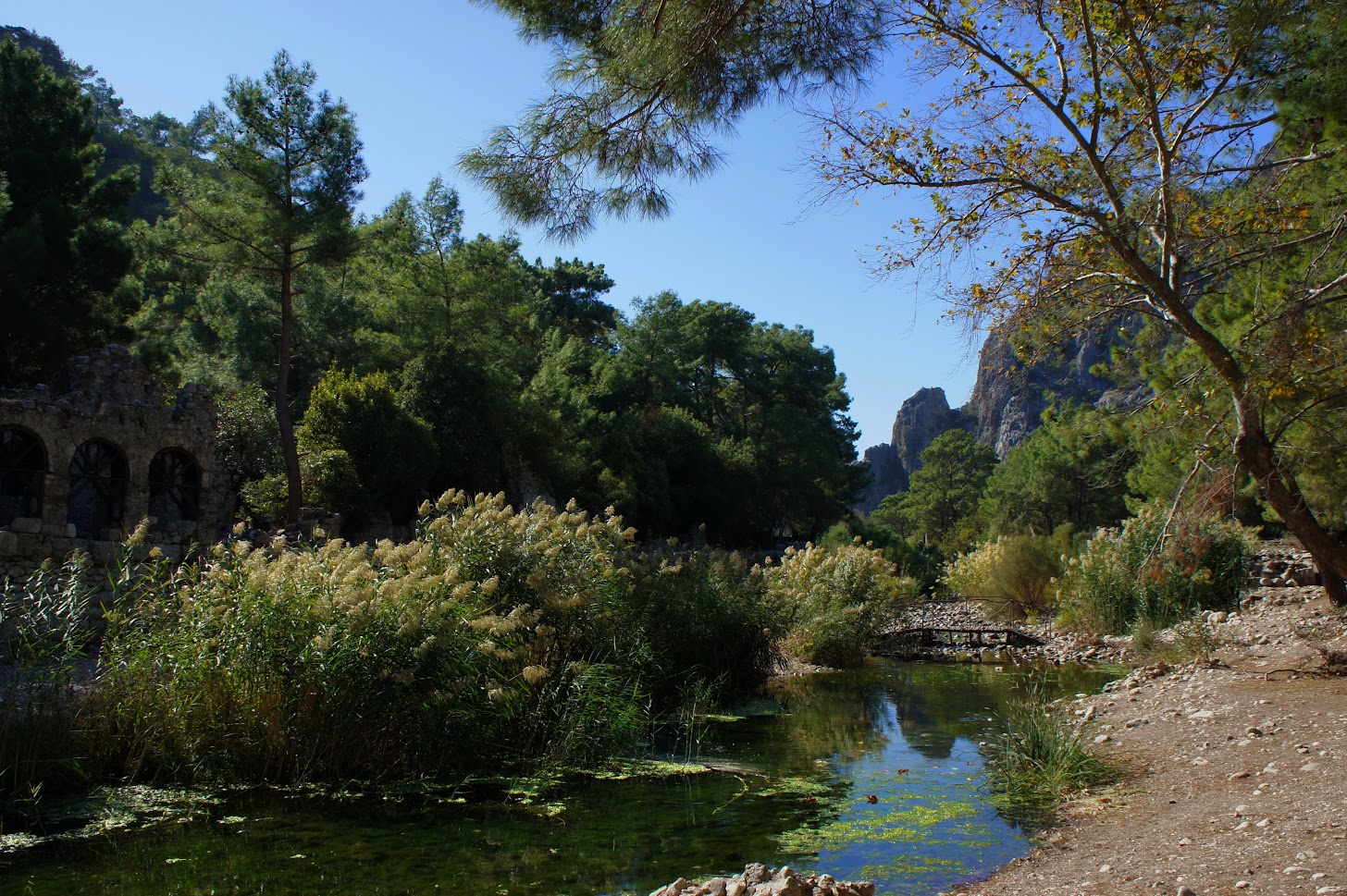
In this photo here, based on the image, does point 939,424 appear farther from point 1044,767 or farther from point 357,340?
point 1044,767

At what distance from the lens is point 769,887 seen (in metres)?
3.98

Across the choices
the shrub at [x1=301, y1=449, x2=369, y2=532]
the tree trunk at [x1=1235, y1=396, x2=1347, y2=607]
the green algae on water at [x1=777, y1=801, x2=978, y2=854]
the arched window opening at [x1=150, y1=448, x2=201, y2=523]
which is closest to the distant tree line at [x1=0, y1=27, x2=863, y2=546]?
the shrub at [x1=301, y1=449, x2=369, y2=532]

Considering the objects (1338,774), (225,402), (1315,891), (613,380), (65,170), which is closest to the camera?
(1315,891)

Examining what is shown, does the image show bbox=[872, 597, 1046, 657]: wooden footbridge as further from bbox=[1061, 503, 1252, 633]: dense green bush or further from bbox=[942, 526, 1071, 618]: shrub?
bbox=[942, 526, 1071, 618]: shrub

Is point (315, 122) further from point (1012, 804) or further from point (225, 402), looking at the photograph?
point (1012, 804)

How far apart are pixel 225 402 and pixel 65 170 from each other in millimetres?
6660

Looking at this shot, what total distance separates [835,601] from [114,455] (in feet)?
50.3

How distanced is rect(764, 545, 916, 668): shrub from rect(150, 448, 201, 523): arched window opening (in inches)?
515

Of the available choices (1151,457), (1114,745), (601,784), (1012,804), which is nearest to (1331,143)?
(1114,745)

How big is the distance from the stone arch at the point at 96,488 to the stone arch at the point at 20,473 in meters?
0.91

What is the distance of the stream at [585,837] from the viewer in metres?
5.20

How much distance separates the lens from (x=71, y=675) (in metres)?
6.70

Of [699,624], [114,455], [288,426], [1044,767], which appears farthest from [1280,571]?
[114,455]

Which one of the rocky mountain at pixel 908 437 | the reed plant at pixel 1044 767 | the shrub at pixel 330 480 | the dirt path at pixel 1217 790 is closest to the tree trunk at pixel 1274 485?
the dirt path at pixel 1217 790
